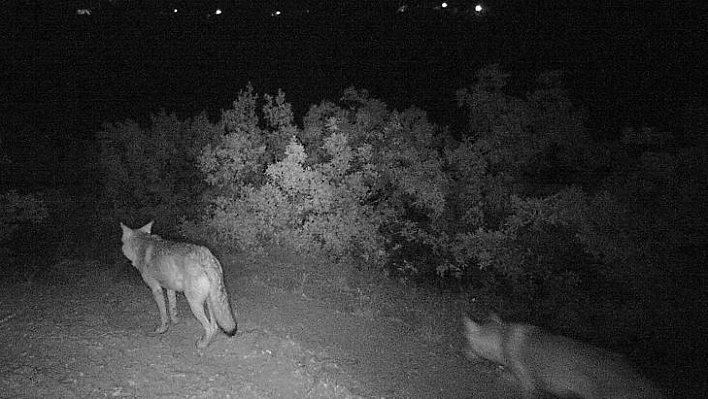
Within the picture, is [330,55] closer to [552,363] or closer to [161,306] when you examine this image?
[161,306]

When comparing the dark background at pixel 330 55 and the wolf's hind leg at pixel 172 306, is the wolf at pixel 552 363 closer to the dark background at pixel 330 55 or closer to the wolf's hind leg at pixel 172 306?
the wolf's hind leg at pixel 172 306

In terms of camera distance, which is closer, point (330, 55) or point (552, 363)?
point (552, 363)

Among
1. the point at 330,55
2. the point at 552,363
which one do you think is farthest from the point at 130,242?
the point at 330,55

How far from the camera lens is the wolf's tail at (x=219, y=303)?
22.5 feet

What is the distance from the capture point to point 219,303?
687 centimetres

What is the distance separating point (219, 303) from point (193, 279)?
453 mm

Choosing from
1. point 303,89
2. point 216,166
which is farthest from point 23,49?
point 216,166

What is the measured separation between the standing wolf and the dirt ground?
0.35m

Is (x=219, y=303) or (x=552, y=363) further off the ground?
(x=219, y=303)

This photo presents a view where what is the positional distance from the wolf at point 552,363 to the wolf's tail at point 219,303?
365 cm

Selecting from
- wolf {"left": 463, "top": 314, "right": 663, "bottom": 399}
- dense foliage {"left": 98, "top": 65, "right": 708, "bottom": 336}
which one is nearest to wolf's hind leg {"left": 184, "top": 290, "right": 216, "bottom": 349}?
wolf {"left": 463, "top": 314, "right": 663, "bottom": 399}

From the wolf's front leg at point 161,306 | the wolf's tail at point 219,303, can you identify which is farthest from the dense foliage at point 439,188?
the wolf's tail at point 219,303

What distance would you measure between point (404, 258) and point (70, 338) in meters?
8.03

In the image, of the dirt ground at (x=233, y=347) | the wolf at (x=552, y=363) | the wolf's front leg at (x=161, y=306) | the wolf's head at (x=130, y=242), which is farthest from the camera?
the wolf's head at (x=130, y=242)
